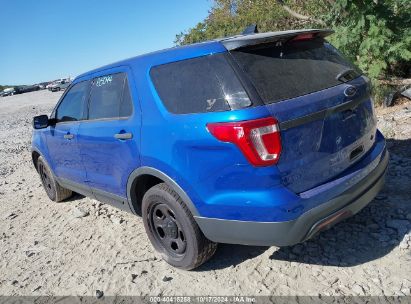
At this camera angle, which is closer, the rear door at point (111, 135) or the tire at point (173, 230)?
the tire at point (173, 230)

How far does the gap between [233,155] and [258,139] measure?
203 millimetres

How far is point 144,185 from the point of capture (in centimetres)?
368

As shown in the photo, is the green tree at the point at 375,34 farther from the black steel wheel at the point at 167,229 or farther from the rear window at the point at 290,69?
the black steel wheel at the point at 167,229

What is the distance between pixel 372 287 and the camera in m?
2.86

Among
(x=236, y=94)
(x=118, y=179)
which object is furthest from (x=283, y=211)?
(x=118, y=179)

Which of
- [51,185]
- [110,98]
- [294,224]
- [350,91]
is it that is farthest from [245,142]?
[51,185]

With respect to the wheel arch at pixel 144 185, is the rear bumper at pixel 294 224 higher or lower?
lower

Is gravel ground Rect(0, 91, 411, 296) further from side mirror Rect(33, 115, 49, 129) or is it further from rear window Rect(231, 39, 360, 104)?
rear window Rect(231, 39, 360, 104)

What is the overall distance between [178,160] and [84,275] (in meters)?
1.60

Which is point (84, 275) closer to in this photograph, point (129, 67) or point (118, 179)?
point (118, 179)

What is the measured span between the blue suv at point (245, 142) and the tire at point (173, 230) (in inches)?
0.4

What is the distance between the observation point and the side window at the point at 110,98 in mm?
3662

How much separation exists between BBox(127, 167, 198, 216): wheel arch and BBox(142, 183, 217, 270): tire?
11 cm

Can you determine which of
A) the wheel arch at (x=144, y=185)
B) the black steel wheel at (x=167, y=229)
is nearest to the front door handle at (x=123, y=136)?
the wheel arch at (x=144, y=185)
